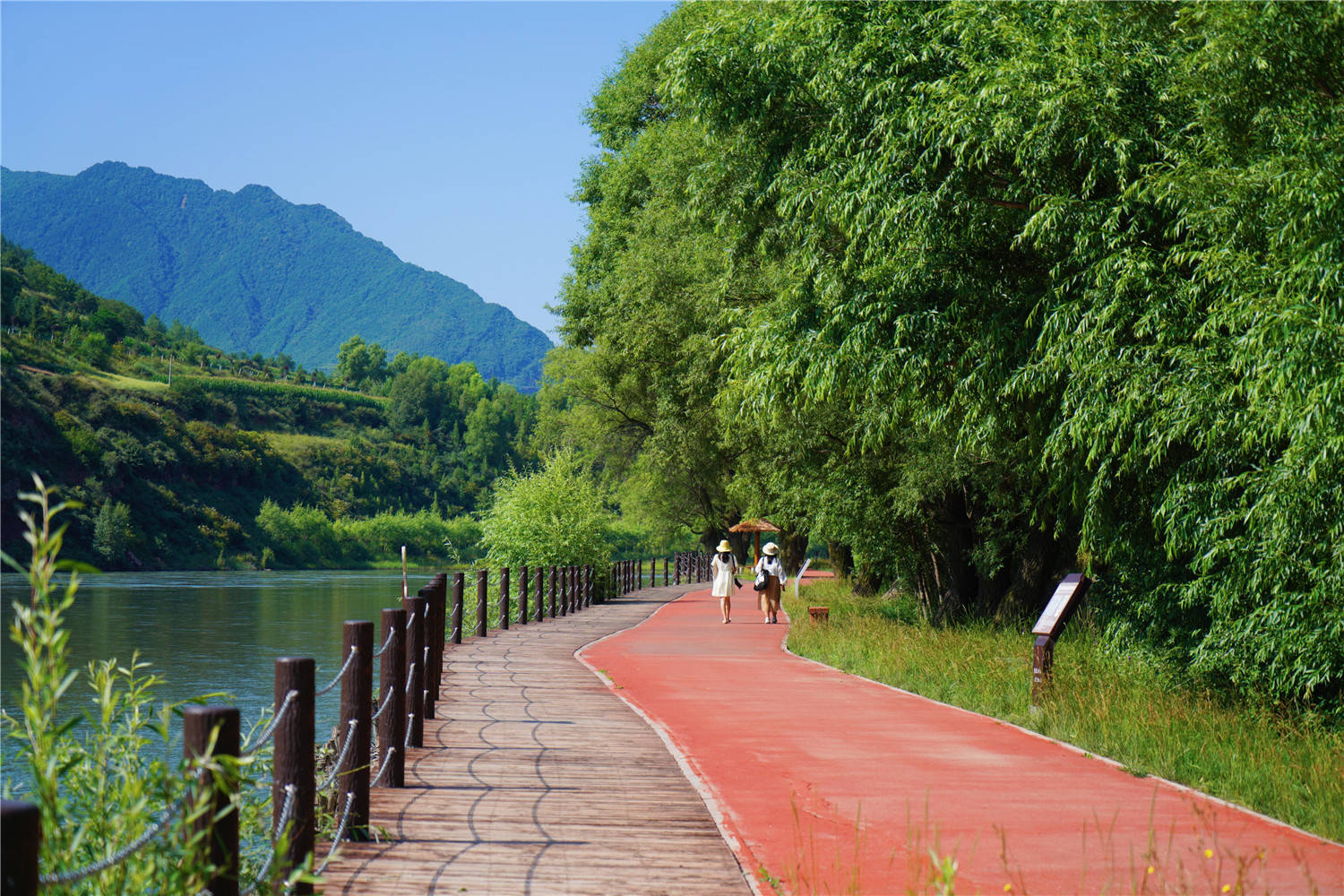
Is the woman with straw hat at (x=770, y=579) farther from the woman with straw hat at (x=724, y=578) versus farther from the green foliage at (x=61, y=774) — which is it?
the green foliage at (x=61, y=774)

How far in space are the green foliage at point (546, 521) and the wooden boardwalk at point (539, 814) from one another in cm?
1876

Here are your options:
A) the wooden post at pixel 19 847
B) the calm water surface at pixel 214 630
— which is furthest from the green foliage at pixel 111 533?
Answer: the wooden post at pixel 19 847

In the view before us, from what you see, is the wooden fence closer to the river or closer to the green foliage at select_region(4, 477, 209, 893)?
the green foliage at select_region(4, 477, 209, 893)

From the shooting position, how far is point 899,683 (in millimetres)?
14000

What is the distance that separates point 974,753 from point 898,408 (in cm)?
532

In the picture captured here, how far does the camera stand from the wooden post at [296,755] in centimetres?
469

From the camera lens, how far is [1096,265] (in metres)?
10.4

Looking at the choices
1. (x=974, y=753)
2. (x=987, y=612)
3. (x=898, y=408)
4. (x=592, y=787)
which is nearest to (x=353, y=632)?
(x=592, y=787)

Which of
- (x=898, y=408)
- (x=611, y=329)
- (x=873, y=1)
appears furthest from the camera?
(x=611, y=329)

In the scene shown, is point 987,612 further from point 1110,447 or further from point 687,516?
point 687,516

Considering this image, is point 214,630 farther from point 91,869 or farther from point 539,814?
point 91,869

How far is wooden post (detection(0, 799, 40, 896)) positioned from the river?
3.92 meters

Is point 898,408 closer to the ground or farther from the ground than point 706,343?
closer to the ground

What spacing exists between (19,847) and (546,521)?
1135 inches
